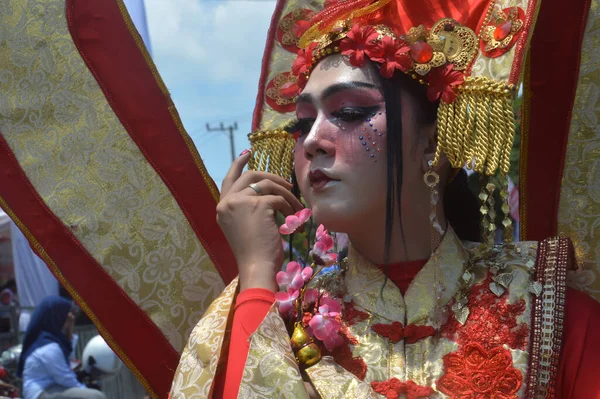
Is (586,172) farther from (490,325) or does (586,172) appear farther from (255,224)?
(255,224)

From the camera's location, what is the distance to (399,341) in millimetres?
1916

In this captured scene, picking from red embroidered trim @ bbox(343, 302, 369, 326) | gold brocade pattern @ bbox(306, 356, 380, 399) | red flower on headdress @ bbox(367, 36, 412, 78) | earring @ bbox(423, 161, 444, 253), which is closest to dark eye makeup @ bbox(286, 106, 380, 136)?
red flower on headdress @ bbox(367, 36, 412, 78)

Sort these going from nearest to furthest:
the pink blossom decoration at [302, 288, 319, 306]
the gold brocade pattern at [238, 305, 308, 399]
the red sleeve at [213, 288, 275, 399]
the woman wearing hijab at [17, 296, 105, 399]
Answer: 1. the gold brocade pattern at [238, 305, 308, 399]
2. the red sleeve at [213, 288, 275, 399]
3. the pink blossom decoration at [302, 288, 319, 306]
4. the woman wearing hijab at [17, 296, 105, 399]

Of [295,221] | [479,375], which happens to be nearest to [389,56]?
[295,221]

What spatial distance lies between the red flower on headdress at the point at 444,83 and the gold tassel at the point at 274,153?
1.81 ft

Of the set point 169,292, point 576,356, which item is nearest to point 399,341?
point 576,356

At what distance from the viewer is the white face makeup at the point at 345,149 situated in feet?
6.17

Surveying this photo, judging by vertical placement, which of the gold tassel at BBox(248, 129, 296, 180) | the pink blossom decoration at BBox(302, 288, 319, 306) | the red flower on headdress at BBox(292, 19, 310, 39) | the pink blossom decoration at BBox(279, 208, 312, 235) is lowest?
the pink blossom decoration at BBox(302, 288, 319, 306)

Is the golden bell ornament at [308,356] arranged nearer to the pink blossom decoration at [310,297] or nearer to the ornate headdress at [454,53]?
the pink blossom decoration at [310,297]

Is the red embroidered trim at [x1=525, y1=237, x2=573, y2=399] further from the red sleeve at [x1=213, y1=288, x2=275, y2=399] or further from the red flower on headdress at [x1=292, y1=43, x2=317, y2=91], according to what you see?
the red flower on headdress at [x1=292, y1=43, x2=317, y2=91]

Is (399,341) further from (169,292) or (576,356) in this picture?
(169,292)

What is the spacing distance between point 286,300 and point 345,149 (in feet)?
1.41

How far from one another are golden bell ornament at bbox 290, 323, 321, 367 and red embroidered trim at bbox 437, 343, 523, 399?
0.32 metres

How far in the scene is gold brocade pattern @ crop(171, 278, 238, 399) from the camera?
6.17 ft
